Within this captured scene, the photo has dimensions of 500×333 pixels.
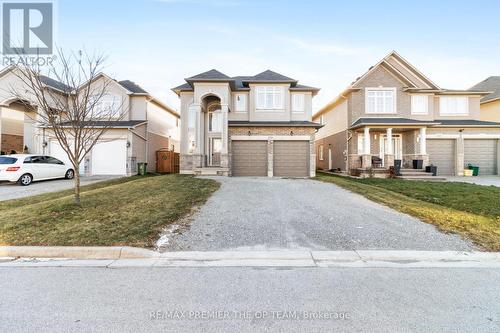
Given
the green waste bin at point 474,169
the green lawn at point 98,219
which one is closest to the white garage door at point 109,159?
the green lawn at point 98,219

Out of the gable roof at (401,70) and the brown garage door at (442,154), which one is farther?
the brown garage door at (442,154)

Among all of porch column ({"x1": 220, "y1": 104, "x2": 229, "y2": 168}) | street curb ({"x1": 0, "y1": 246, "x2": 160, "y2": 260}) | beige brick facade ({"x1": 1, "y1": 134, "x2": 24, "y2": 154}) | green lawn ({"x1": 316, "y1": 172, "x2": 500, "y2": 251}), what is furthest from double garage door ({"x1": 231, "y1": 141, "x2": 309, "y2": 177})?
beige brick facade ({"x1": 1, "y1": 134, "x2": 24, "y2": 154})

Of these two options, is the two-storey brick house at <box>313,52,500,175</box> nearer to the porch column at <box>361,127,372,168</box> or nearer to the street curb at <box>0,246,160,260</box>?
the porch column at <box>361,127,372,168</box>

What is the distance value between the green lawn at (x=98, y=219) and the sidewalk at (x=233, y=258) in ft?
0.85

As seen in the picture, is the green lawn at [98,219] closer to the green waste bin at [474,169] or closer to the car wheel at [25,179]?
the car wheel at [25,179]

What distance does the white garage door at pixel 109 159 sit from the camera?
687 inches

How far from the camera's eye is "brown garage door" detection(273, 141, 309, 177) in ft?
56.6

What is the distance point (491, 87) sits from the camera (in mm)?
22969

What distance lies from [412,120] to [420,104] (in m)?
2.27

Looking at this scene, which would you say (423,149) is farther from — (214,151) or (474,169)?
(214,151)

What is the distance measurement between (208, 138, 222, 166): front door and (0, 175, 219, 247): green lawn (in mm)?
9499

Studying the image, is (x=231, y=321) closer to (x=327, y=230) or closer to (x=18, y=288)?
(x=18, y=288)

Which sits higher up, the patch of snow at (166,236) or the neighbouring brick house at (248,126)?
the neighbouring brick house at (248,126)

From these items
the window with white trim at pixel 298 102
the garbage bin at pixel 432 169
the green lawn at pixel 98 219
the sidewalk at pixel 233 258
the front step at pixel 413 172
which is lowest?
the sidewalk at pixel 233 258
